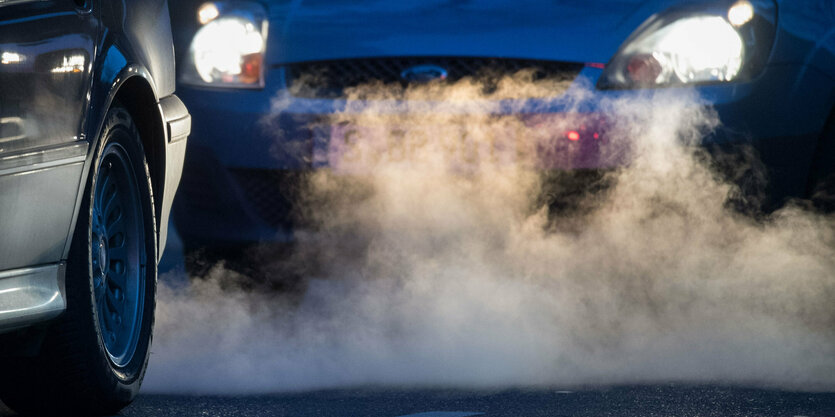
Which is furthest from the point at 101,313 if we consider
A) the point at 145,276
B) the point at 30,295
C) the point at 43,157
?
the point at 43,157

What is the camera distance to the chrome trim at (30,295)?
10.5 feet

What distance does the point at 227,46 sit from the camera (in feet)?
15.7

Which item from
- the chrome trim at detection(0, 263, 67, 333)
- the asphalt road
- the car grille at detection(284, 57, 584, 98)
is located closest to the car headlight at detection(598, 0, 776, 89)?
the car grille at detection(284, 57, 584, 98)

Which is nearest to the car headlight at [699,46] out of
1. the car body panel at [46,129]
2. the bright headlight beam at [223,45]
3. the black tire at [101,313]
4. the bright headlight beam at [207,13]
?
the bright headlight beam at [223,45]

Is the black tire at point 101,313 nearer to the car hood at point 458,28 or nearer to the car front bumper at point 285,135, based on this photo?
the car front bumper at point 285,135

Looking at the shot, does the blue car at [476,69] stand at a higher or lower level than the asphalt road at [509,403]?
higher

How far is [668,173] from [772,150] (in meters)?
0.32

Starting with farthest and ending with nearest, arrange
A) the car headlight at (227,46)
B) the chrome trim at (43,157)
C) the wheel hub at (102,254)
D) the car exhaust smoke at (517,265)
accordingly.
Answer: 1. the car headlight at (227,46)
2. the car exhaust smoke at (517,265)
3. the wheel hub at (102,254)
4. the chrome trim at (43,157)

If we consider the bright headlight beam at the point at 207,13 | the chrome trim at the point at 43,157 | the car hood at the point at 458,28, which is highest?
the bright headlight beam at the point at 207,13

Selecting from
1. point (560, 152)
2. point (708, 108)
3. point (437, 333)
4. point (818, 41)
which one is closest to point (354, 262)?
point (437, 333)

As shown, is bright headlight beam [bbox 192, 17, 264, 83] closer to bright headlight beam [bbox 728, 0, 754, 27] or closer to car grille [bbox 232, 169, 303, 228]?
car grille [bbox 232, 169, 303, 228]

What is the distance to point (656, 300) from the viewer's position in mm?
4898

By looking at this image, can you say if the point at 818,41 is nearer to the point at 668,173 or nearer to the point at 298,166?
the point at 668,173

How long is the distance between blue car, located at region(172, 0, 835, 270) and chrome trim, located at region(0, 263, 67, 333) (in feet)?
4.51
